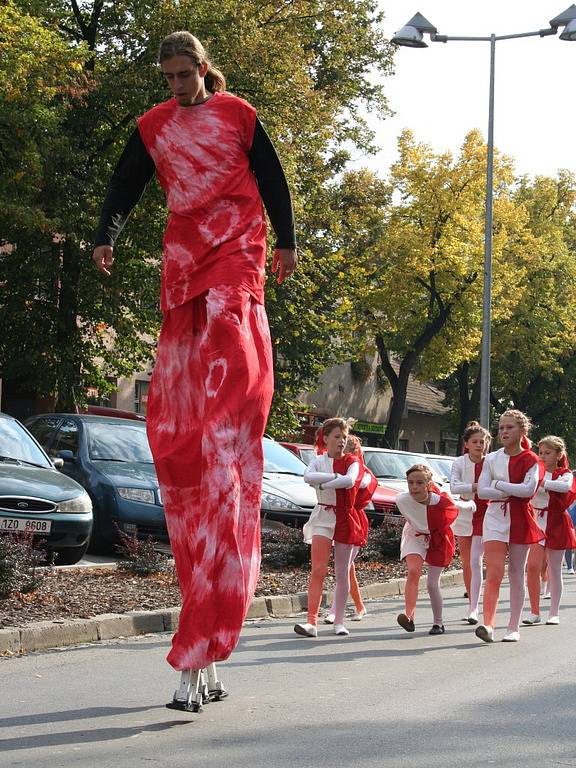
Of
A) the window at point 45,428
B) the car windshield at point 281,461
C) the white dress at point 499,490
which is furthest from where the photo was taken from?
the car windshield at point 281,461

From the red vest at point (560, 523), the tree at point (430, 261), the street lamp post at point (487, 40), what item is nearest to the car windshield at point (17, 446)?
the red vest at point (560, 523)

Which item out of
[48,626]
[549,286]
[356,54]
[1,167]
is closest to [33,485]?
[48,626]

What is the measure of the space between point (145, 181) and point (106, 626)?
441 centimetres

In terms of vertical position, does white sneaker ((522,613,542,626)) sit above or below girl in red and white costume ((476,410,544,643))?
below

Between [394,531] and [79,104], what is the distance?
1279 cm

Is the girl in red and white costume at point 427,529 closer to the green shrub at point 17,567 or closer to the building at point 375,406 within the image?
the green shrub at point 17,567

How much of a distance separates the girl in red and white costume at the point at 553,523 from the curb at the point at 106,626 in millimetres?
2059

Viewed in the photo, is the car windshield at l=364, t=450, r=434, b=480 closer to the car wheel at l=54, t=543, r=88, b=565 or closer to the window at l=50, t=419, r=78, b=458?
the window at l=50, t=419, r=78, b=458

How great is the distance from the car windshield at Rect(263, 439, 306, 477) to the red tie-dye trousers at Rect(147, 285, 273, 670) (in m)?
13.1

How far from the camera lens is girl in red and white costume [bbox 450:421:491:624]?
11867mm

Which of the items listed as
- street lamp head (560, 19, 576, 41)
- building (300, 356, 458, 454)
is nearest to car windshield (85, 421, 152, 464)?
street lamp head (560, 19, 576, 41)

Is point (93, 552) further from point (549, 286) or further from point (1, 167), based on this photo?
point (549, 286)

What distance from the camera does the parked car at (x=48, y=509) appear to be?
13.4 m

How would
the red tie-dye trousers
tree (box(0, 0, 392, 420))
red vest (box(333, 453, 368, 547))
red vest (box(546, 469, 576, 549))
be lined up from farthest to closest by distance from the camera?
1. tree (box(0, 0, 392, 420))
2. red vest (box(546, 469, 576, 549))
3. red vest (box(333, 453, 368, 547))
4. the red tie-dye trousers
